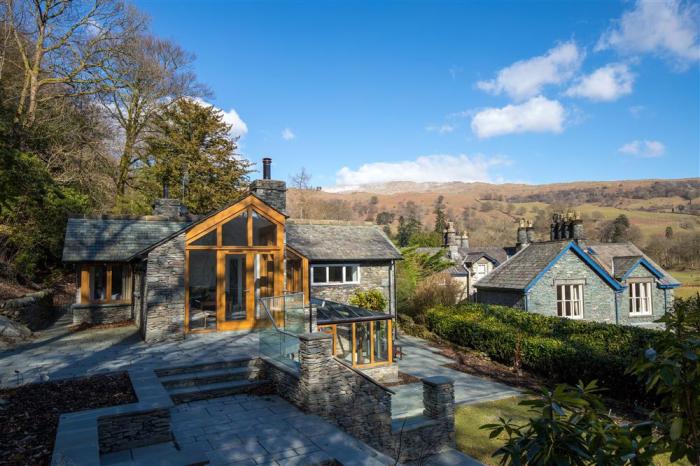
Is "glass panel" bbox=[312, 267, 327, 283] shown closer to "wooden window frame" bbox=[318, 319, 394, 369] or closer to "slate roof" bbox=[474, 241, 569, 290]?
"wooden window frame" bbox=[318, 319, 394, 369]

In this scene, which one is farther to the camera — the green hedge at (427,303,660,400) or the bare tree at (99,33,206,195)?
the bare tree at (99,33,206,195)

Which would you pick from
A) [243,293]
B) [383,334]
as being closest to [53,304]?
[243,293]

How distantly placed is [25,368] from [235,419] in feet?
18.9

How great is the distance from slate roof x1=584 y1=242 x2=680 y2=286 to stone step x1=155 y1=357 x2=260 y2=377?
60.8 ft

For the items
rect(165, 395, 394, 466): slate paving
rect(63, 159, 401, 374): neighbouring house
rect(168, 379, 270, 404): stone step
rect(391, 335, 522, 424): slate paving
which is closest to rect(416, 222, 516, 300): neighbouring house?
rect(63, 159, 401, 374): neighbouring house

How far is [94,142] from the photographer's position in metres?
25.7

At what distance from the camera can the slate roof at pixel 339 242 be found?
18.1 meters

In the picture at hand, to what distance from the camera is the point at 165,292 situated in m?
13.1

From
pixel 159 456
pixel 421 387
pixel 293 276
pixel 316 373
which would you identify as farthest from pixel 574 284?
pixel 159 456

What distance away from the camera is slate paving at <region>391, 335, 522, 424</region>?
11070 mm

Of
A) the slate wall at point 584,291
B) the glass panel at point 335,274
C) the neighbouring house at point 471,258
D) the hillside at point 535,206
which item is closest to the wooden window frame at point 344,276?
the glass panel at point 335,274

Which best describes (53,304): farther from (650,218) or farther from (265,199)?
(650,218)

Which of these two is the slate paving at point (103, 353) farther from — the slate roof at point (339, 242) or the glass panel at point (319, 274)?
the slate roof at point (339, 242)

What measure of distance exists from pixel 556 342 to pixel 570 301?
7.42m
